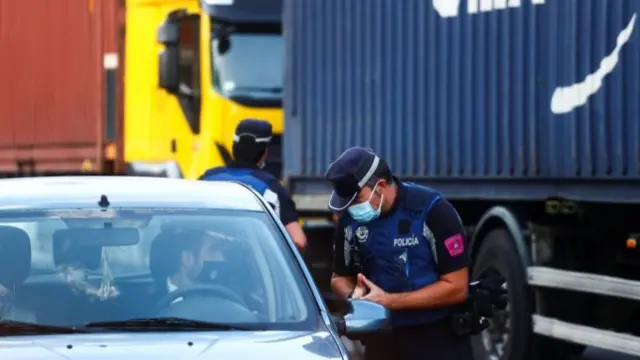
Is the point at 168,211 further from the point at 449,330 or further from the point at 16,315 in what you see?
the point at 449,330

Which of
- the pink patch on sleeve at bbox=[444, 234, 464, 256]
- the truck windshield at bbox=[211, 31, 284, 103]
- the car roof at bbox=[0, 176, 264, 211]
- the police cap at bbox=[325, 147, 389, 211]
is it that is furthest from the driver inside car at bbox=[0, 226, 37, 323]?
the truck windshield at bbox=[211, 31, 284, 103]

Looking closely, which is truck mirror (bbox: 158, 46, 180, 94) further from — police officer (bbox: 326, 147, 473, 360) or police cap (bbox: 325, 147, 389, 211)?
police cap (bbox: 325, 147, 389, 211)

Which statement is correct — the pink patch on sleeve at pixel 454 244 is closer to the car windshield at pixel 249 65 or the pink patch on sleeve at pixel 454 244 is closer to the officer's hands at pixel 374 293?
the officer's hands at pixel 374 293

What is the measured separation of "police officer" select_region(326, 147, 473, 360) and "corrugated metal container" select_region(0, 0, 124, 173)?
10508 mm

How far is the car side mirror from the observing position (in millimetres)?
6293

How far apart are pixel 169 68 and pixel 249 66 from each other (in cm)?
68

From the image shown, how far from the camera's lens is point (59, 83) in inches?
807

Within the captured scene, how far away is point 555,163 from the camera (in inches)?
450

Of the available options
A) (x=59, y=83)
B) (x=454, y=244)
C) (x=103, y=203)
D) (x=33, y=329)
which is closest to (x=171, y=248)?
(x=103, y=203)

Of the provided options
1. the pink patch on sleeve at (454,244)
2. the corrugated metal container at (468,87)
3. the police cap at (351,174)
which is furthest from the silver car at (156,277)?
the corrugated metal container at (468,87)

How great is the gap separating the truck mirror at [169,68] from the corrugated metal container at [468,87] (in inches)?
50.0

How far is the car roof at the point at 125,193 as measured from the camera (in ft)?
22.0

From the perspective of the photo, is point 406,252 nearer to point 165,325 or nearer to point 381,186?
point 381,186

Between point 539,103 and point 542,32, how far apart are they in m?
0.43
